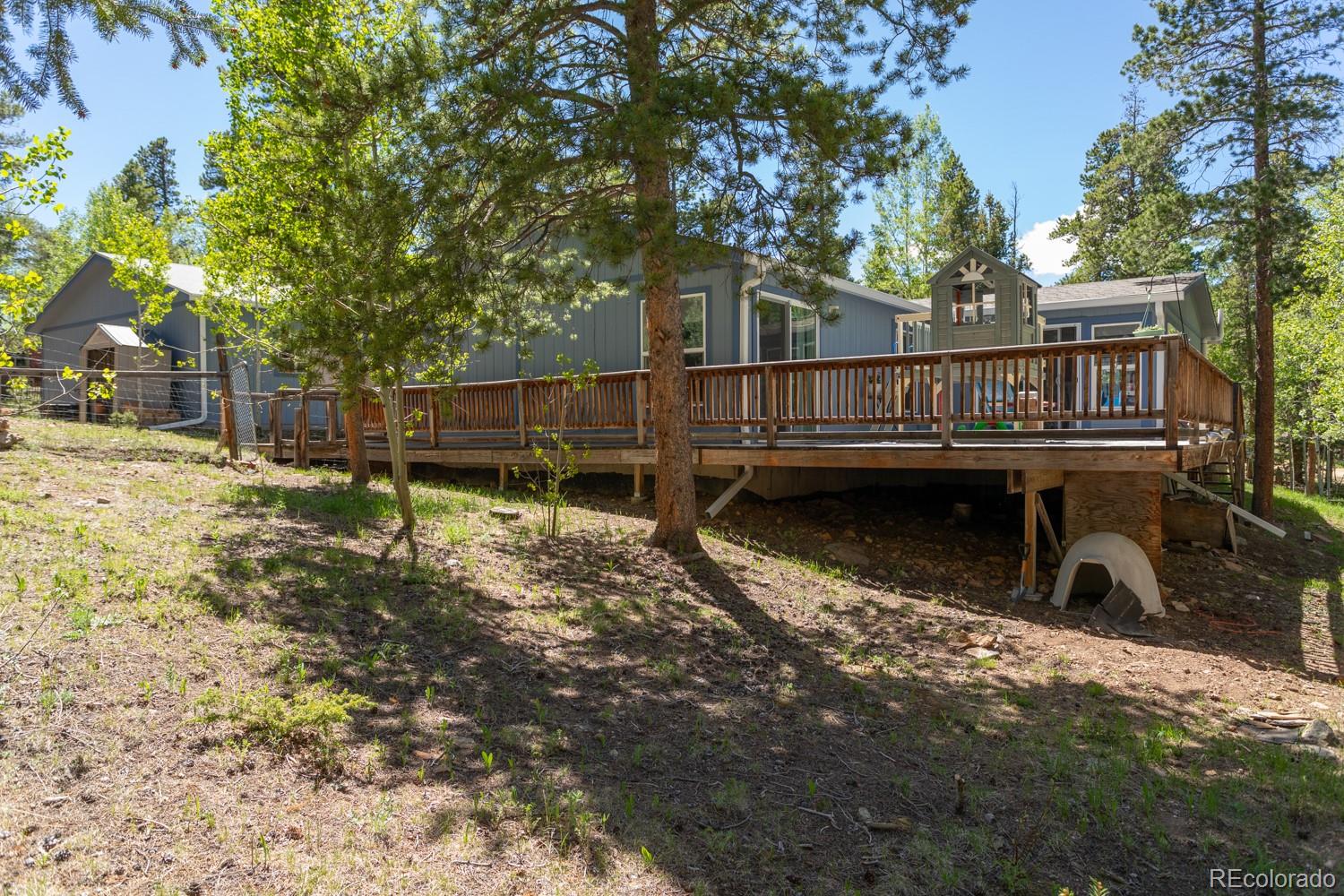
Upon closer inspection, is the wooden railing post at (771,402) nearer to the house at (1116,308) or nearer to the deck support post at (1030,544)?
the deck support post at (1030,544)

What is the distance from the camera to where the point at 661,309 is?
7.43 metres

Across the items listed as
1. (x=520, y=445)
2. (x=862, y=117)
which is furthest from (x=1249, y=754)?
(x=520, y=445)

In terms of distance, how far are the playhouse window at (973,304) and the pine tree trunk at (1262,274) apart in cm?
582

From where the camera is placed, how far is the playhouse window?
10930mm

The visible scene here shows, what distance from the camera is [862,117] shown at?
20.9ft

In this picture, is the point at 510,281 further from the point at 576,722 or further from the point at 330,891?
the point at 330,891

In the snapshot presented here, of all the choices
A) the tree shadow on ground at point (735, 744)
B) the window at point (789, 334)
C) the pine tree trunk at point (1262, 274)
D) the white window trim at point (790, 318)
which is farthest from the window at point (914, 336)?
the tree shadow on ground at point (735, 744)

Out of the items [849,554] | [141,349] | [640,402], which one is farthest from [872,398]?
[141,349]

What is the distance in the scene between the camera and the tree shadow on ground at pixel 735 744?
3.20 m

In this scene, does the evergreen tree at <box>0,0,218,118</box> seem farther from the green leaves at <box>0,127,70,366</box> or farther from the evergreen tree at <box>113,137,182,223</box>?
the evergreen tree at <box>113,137,182,223</box>

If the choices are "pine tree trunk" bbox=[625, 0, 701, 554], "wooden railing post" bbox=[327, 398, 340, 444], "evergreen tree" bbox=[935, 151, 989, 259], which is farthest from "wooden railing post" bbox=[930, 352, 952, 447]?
"evergreen tree" bbox=[935, 151, 989, 259]

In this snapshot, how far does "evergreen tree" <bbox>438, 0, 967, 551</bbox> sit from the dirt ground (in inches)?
90.1

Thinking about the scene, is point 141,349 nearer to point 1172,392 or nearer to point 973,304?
point 973,304

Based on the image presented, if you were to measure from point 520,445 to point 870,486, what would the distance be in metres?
5.07
